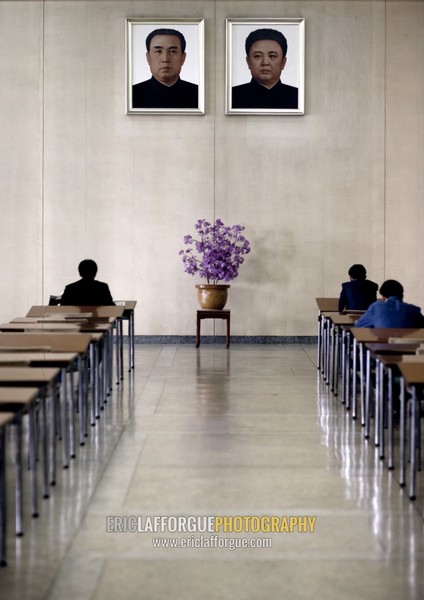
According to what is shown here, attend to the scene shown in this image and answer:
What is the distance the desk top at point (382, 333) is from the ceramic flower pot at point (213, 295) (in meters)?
4.70

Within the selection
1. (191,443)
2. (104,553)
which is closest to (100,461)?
(191,443)

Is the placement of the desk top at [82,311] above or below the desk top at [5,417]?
above

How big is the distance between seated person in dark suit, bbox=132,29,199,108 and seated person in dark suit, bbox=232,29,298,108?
688mm

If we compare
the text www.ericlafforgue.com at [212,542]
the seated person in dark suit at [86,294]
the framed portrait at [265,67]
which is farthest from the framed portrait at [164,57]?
the text www.ericlafforgue.com at [212,542]

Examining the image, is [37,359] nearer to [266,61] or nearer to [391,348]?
[391,348]

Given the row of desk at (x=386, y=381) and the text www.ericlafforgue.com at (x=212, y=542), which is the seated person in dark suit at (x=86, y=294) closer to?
the row of desk at (x=386, y=381)

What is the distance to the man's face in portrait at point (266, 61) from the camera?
37.5 feet

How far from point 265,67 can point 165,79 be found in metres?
1.38

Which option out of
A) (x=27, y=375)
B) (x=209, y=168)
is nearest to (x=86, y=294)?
(x=209, y=168)

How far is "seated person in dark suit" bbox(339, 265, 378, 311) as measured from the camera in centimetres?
858

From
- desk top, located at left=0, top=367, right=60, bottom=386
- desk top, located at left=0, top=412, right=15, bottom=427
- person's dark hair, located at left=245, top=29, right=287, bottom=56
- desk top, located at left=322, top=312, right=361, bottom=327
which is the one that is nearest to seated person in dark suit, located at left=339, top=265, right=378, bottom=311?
desk top, located at left=322, top=312, right=361, bottom=327

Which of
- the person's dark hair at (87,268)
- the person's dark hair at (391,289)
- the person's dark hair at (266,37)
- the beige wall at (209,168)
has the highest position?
the person's dark hair at (266,37)

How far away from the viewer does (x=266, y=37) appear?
37.5 feet

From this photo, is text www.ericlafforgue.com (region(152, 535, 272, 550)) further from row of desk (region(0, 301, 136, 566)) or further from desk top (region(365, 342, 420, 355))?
desk top (region(365, 342, 420, 355))
